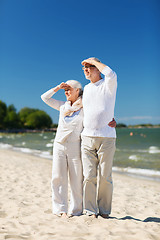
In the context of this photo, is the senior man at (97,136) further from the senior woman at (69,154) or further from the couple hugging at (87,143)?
the senior woman at (69,154)

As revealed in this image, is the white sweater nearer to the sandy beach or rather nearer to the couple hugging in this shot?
the couple hugging

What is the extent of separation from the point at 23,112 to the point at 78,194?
120m

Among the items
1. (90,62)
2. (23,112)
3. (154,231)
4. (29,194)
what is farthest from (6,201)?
(23,112)

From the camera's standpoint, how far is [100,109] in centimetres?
297

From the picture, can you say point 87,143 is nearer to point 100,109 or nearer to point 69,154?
point 69,154

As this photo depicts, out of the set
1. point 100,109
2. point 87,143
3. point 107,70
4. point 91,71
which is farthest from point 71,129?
point 107,70

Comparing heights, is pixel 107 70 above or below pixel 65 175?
above

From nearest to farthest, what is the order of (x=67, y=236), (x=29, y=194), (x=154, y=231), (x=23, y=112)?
1. (x=67, y=236)
2. (x=154, y=231)
3. (x=29, y=194)
4. (x=23, y=112)

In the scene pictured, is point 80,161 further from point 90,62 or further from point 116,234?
point 90,62

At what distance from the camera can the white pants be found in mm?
3219

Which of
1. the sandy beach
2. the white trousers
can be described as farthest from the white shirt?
the sandy beach

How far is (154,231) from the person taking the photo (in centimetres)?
278

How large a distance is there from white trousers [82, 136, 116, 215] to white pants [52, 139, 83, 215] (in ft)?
0.47

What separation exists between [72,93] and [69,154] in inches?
35.4
